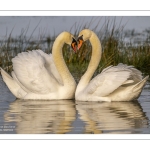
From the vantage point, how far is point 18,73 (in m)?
17.9

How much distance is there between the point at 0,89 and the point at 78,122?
5200mm

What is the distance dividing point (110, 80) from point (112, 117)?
1.97 m

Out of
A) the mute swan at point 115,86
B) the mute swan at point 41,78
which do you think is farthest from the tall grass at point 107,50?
the mute swan at point 115,86

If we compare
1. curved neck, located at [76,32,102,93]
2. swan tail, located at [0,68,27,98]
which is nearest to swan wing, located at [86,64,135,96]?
curved neck, located at [76,32,102,93]

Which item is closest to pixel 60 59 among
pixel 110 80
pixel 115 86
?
pixel 110 80

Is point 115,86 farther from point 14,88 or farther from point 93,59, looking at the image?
point 14,88

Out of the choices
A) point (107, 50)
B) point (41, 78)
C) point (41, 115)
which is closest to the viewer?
point (41, 115)

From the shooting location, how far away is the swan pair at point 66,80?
55.4ft

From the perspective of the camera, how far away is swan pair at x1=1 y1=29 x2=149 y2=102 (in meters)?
16.9

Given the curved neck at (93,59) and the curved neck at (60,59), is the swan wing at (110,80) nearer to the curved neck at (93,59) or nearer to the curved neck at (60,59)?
the curved neck at (93,59)

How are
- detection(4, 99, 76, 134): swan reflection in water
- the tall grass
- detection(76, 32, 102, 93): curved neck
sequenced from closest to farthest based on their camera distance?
1. detection(4, 99, 76, 134): swan reflection in water
2. detection(76, 32, 102, 93): curved neck
3. the tall grass

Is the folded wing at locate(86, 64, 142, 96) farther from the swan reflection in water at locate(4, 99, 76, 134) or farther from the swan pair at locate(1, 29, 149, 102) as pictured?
the swan reflection in water at locate(4, 99, 76, 134)

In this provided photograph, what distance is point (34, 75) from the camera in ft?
57.9
